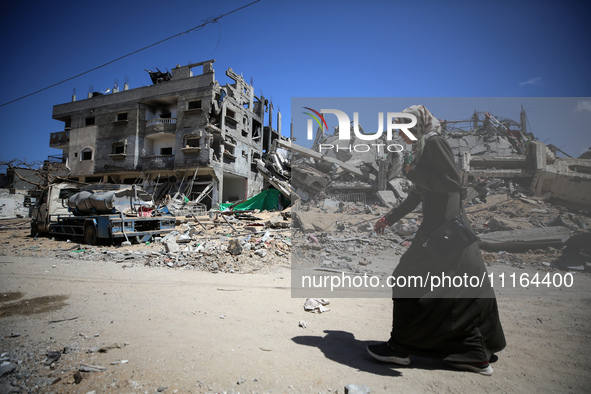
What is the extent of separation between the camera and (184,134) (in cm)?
2291

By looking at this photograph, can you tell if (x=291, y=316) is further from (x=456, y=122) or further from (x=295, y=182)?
(x=295, y=182)

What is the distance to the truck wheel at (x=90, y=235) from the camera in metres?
9.65

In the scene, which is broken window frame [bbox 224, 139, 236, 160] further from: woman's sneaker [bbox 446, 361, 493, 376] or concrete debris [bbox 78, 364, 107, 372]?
woman's sneaker [bbox 446, 361, 493, 376]

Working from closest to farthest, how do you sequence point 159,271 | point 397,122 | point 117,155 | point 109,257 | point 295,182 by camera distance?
point 397,122, point 159,271, point 295,182, point 109,257, point 117,155

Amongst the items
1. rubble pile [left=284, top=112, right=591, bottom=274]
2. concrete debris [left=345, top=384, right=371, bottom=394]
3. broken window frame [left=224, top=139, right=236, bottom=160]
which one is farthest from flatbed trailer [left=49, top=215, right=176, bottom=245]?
broken window frame [left=224, top=139, right=236, bottom=160]

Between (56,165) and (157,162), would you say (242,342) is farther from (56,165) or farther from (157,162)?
(56,165)

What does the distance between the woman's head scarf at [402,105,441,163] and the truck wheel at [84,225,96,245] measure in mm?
10779

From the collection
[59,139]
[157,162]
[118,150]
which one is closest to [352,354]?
[157,162]

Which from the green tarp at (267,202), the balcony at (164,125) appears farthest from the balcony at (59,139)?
the green tarp at (267,202)

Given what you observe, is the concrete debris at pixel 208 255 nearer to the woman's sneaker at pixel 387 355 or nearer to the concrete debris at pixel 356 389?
the woman's sneaker at pixel 387 355

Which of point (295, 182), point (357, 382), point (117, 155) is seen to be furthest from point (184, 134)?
point (357, 382)

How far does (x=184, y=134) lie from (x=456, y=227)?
23.7 meters

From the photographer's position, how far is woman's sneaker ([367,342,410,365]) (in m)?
2.04

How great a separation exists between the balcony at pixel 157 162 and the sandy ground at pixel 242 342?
20487mm
